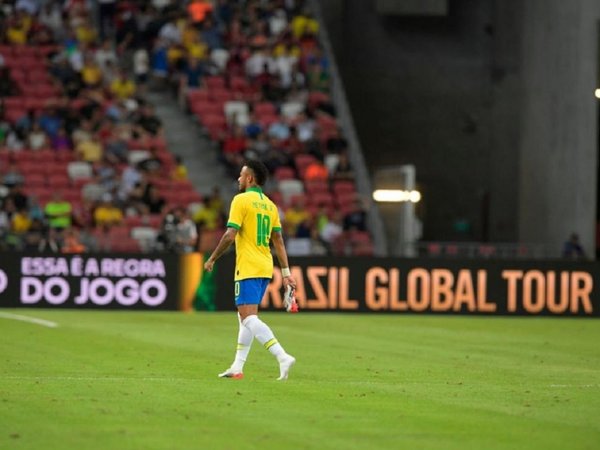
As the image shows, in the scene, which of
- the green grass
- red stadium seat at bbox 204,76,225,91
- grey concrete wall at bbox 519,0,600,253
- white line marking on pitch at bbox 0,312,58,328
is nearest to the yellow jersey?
the green grass

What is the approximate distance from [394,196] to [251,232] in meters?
22.1

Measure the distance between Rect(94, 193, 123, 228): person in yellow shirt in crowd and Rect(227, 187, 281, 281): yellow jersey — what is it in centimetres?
1770

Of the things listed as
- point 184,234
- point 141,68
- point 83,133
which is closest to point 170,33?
point 141,68

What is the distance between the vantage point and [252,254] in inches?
563

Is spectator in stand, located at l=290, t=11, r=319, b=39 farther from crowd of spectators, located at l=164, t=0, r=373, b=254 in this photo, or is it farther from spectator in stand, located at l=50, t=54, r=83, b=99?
spectator in stand, located at l=50, t=54, r=83, b=99

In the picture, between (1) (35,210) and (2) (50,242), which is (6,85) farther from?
(2) (50,242)

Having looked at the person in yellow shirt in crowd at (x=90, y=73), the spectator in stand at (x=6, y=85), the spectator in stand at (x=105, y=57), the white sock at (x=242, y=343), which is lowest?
the white sock at (x=242, y=343)

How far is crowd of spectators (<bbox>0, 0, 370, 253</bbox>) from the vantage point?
1271 inches

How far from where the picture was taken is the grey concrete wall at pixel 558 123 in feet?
121

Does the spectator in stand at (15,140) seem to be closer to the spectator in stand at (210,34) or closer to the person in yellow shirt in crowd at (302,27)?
the spectator in stand at (210,34)

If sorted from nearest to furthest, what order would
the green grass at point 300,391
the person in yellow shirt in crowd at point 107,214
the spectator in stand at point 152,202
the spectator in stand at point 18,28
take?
the green grass at point 300,391 < the person in yellow shirt in crowd at point 107,214 < the spectator in stand at point 152,202 < the spectator in stand at point 18,28

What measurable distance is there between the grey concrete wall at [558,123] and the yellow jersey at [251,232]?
2351 centimetres

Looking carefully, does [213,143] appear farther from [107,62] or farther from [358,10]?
[358,10]

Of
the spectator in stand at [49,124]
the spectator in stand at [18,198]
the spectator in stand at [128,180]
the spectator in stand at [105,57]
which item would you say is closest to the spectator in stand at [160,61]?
the spectator in stand at [105,57]
